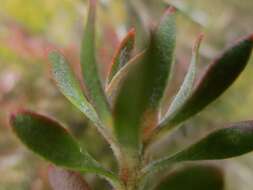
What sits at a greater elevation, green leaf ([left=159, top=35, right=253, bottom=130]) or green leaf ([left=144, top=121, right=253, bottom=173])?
green leaf ([left=159, top=35, right=253, bottom=130])

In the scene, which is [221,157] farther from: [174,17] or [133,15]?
[133,15]

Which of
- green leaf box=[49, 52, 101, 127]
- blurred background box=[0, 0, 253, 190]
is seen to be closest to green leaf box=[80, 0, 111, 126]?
green leaf box=[49, 52, 101, 127]

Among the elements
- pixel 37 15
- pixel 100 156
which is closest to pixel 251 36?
pixel 100 156

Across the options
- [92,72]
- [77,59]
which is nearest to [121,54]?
[92,72]

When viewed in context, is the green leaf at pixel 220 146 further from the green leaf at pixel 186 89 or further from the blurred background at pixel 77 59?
the blurred background at pixel 77 59

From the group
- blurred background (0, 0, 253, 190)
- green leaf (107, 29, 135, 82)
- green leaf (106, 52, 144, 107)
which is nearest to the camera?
green leaf (106, 52, 144, 107)

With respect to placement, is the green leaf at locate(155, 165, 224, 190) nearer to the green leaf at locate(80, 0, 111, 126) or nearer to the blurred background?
the green leaf at locate(80, 0, 111, 126)

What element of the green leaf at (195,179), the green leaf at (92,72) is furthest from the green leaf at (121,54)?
the green leaf at (195,179)
